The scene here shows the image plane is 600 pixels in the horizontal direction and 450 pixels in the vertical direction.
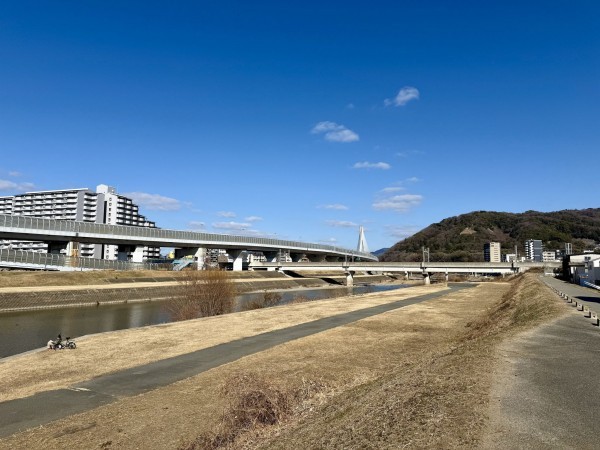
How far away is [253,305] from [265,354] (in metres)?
25.5

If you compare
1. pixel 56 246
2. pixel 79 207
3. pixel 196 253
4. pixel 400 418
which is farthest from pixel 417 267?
pixel 79 207

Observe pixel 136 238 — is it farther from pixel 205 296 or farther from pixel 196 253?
pixel 205 296

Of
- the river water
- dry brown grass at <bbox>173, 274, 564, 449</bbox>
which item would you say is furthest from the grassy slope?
the river water

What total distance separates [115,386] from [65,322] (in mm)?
26377

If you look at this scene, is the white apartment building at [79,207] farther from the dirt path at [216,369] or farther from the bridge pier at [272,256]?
the dirt path at [216,369]

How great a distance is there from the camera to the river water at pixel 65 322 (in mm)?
24375

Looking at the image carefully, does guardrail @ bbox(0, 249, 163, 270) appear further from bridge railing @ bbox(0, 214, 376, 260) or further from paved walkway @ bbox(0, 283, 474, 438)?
paved walkway @ bbox(0, 283, 474, 438)

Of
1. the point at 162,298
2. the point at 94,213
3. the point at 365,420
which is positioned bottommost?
the point at 162,298

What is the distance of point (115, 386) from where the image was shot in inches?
439

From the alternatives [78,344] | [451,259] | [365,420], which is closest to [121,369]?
[78,344]

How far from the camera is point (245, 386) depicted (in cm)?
970

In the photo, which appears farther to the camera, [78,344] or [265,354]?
[78,344]

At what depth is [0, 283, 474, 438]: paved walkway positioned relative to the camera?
8.95m

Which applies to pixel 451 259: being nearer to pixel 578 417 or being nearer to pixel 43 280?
pixel 43 280
